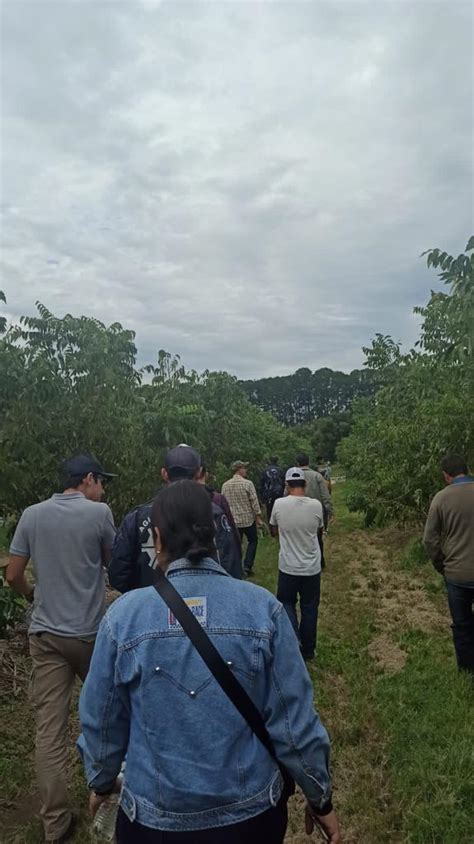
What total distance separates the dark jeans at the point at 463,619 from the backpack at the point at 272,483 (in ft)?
24.4

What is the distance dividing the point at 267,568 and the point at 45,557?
22.6 ft

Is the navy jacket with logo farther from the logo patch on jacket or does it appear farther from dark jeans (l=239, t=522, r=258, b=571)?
dark jeans (l=239, t=522, r=258, b=571)

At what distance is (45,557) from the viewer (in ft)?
10.4

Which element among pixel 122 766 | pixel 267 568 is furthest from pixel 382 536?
pixel 122 766

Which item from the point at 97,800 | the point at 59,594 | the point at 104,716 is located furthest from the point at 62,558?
the point at 104,716

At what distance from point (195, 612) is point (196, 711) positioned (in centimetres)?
26

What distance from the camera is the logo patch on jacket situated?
162 centimetres

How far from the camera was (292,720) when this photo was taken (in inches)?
66.1

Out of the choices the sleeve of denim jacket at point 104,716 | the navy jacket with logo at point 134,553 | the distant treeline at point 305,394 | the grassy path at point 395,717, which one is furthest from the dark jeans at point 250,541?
the distant treeline at point 305,394

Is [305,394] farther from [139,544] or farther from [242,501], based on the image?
[139,544]

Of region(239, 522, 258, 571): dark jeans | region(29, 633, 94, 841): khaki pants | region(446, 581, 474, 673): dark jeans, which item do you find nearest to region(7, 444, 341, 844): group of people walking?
region(29, 633, 94, 841): khaki pants

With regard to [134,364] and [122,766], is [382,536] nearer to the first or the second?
[134,364]

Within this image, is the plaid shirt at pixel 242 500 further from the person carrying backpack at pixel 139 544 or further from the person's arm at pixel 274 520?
the person carrying backpack at pixel 139 544

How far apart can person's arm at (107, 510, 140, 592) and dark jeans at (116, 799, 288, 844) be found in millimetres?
1485
